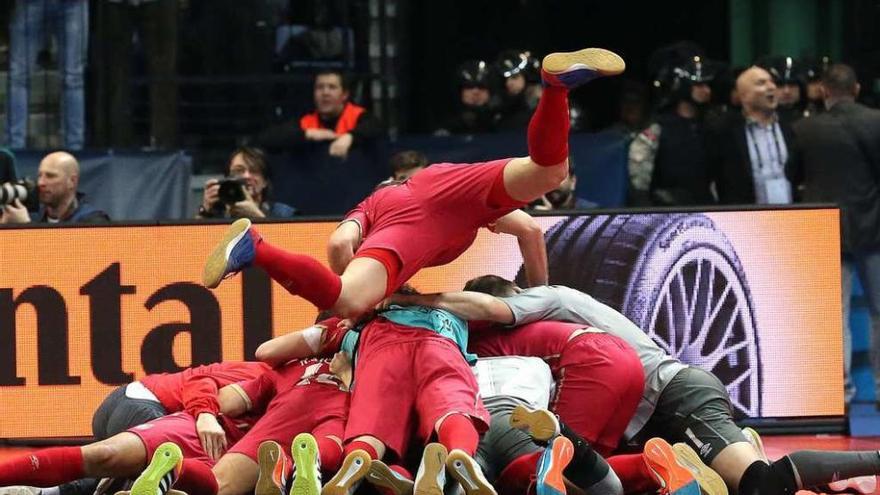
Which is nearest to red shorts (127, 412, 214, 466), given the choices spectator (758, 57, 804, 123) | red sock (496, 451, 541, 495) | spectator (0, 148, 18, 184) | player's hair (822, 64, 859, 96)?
red sock (496, 451, 541, 495)

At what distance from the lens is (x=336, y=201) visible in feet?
37.1

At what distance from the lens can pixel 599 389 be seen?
7.33 m

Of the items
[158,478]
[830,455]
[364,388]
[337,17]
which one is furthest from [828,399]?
[337,17]

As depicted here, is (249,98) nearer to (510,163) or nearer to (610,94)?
(610,94)

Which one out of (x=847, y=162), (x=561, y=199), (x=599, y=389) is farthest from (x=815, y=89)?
(x=599, y=389)

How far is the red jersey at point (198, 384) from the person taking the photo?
752 cm

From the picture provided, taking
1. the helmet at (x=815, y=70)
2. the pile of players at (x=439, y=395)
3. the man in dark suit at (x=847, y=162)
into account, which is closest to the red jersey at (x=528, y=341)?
the pile of players at (x=439, y=395)

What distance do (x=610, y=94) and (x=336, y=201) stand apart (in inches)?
147

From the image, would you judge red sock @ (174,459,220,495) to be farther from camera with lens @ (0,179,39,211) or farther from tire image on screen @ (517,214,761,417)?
camera with lens @ (0,179,39,211)

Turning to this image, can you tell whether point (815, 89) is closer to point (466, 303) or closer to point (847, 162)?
point (847, 162)

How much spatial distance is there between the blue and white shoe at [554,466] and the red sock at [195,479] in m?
1.24

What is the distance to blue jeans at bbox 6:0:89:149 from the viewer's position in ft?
39.7

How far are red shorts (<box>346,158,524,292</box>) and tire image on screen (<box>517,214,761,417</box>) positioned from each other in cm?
171

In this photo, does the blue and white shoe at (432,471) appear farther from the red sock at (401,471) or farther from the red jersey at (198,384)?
the red jersey at (198,384)
